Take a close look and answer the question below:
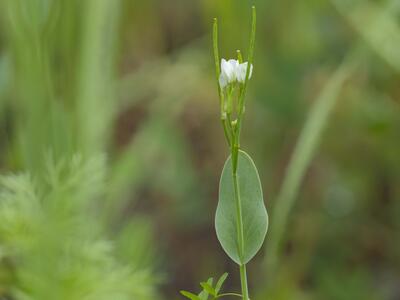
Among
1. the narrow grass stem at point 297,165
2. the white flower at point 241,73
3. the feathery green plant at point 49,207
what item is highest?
the narrow grass stem at point 297,165

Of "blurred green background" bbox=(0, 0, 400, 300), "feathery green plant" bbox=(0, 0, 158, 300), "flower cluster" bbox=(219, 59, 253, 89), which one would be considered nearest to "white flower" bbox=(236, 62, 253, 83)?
"flower cluster" bbox=(219, 59, 253, 89)

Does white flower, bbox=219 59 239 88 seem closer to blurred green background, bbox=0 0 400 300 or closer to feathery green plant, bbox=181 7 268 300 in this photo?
feathery green plant, bbox=181 7 268 300

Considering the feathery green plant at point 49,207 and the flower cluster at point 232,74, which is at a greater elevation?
the feathery green plant at point 49,207

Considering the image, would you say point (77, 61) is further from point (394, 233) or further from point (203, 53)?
point (394, 233)

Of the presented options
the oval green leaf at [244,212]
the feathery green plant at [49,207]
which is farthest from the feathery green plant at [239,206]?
the feathery green plant at [49,207]

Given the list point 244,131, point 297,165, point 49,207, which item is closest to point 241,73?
point 49,207

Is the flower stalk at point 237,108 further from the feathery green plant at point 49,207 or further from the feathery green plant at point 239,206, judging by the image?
the feathery green plant at point 49,207
